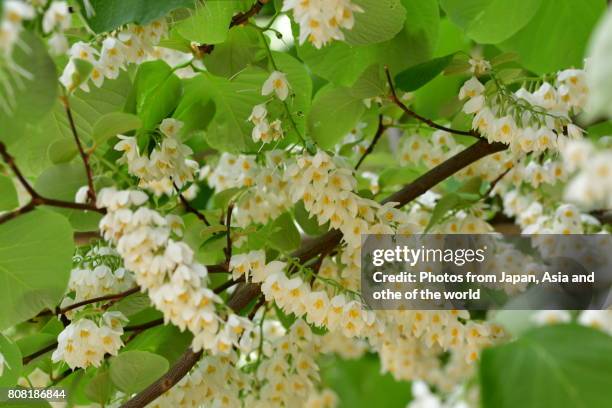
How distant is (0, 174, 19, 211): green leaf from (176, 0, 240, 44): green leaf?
22cm

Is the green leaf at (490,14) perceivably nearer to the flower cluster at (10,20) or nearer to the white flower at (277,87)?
the white flower at (277,87)

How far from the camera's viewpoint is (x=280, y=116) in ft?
2.82

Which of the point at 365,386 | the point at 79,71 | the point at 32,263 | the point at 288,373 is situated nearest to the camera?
the point at 79,71

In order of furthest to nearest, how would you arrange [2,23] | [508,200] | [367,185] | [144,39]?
[508,200] → [367,185] → [144,39] → [2,23]

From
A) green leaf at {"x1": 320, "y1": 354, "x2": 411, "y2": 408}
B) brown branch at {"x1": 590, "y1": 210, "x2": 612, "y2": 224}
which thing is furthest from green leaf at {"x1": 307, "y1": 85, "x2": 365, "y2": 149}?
green leaf at {"x1": 320, "y1": 354, "x2": 411, "y2": 408}

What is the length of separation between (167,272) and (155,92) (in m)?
0.37

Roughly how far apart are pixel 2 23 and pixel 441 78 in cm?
83

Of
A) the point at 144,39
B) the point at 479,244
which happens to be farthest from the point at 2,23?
the point at 479,244

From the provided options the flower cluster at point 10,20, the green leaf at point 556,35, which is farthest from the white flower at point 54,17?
the green leaf at point 556,35

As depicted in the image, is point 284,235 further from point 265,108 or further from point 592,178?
point 592,178

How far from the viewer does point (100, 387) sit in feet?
2.89

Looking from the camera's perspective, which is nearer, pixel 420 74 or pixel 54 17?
pixel 54 17

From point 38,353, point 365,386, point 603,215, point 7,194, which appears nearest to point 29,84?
point 7,194

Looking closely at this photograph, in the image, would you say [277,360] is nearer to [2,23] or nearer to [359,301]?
[359,301]
